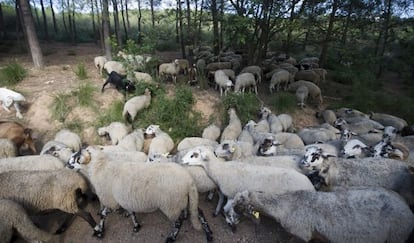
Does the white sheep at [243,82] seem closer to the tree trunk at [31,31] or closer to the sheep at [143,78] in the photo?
the sheep at [143,78]

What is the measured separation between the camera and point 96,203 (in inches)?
214

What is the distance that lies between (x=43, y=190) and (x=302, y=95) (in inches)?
324

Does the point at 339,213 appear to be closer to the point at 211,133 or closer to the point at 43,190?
the point at 211,133

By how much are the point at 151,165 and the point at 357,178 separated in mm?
3483

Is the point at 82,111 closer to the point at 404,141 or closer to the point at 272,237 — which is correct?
the point at 272,237

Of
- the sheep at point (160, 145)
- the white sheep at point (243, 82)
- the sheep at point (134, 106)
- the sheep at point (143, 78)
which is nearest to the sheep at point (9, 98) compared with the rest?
the sheep at point (134, 106)

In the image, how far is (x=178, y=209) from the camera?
443 centimetres

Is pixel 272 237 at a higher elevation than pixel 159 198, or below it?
below

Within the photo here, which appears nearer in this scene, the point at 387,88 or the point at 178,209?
the point at 178,209

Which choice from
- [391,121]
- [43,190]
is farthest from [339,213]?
[391,121]

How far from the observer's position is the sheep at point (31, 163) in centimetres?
518

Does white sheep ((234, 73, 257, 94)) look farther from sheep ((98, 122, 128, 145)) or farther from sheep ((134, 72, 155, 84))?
sheep ((98, 122, 128, 145))

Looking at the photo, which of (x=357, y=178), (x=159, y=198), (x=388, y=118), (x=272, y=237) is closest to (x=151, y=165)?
(x=159, y=198)

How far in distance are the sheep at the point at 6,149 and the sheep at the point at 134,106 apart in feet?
9.53
